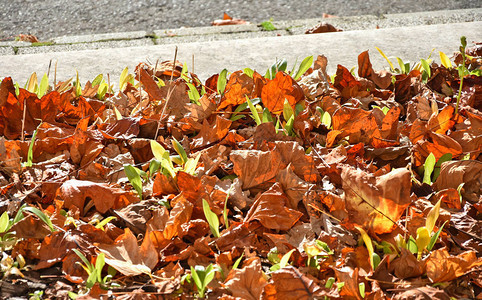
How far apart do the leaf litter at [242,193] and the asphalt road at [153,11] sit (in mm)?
2304

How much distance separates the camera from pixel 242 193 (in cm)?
150

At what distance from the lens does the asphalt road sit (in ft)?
13.8

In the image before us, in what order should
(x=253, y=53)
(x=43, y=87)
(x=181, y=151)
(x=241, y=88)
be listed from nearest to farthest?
(x=181, y=151), (x=241, y=88), (x=43, y=87), (x=253, y=53)

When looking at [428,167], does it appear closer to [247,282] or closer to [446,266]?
[446,266]

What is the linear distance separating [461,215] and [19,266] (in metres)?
1.13

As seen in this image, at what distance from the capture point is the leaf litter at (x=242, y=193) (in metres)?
1.24

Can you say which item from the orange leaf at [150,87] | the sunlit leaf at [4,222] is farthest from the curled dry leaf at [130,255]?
the orange leaf at [150,87]

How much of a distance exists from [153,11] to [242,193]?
3329 millimetres

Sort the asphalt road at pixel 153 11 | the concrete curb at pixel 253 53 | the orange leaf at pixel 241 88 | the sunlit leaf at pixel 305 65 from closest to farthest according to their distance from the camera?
the orange leaf at pixel 241 88 < the sunlit leaf at pixel 305 65 < the concrete curb at pixel 253 53 < the asphalt road at pixel 153 11

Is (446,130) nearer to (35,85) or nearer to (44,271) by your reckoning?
(44,271)

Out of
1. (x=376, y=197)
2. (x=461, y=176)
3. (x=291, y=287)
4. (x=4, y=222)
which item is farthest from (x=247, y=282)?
(x=461, y=176)

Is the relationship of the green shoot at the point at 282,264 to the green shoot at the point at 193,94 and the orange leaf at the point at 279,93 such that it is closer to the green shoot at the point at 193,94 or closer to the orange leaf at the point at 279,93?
the orange leaf at the point at 279,93

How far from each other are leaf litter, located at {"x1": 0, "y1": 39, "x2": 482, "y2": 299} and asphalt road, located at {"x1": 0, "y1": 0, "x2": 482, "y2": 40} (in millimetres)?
2304

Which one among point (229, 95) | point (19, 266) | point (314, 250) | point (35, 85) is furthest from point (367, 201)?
point (35, 85)
